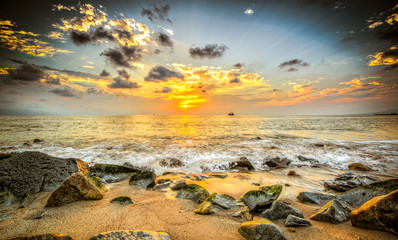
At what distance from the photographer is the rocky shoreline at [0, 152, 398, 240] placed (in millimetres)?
2807

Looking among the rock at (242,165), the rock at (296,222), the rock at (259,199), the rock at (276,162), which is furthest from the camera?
the rock at (276,162)

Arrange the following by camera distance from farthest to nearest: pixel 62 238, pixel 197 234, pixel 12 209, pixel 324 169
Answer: pixel 324 169 < pixel 12 209 < pixel 197 234 < pixel 62 238

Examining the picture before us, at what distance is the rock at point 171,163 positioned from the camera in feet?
29.7

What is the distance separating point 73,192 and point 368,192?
26.3ft

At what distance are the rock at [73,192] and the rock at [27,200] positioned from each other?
0.70 metres

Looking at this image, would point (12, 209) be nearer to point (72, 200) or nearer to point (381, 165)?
point (72, 200)

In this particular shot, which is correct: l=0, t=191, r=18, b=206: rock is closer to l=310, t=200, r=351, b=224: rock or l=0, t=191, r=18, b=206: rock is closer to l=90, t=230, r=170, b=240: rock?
l=90, t=230, r=170, b=240: rock

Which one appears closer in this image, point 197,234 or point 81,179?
point 197,234

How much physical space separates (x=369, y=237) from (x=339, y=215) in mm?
549

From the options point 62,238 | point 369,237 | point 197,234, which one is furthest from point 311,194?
point 62,238

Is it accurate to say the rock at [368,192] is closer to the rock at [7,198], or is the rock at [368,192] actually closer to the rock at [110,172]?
the rock at [110,172]

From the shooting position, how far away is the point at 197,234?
290cm

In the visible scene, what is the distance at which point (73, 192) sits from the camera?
4.00m

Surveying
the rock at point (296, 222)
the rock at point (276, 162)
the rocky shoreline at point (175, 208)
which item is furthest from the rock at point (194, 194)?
the rock at point (276, 162)
